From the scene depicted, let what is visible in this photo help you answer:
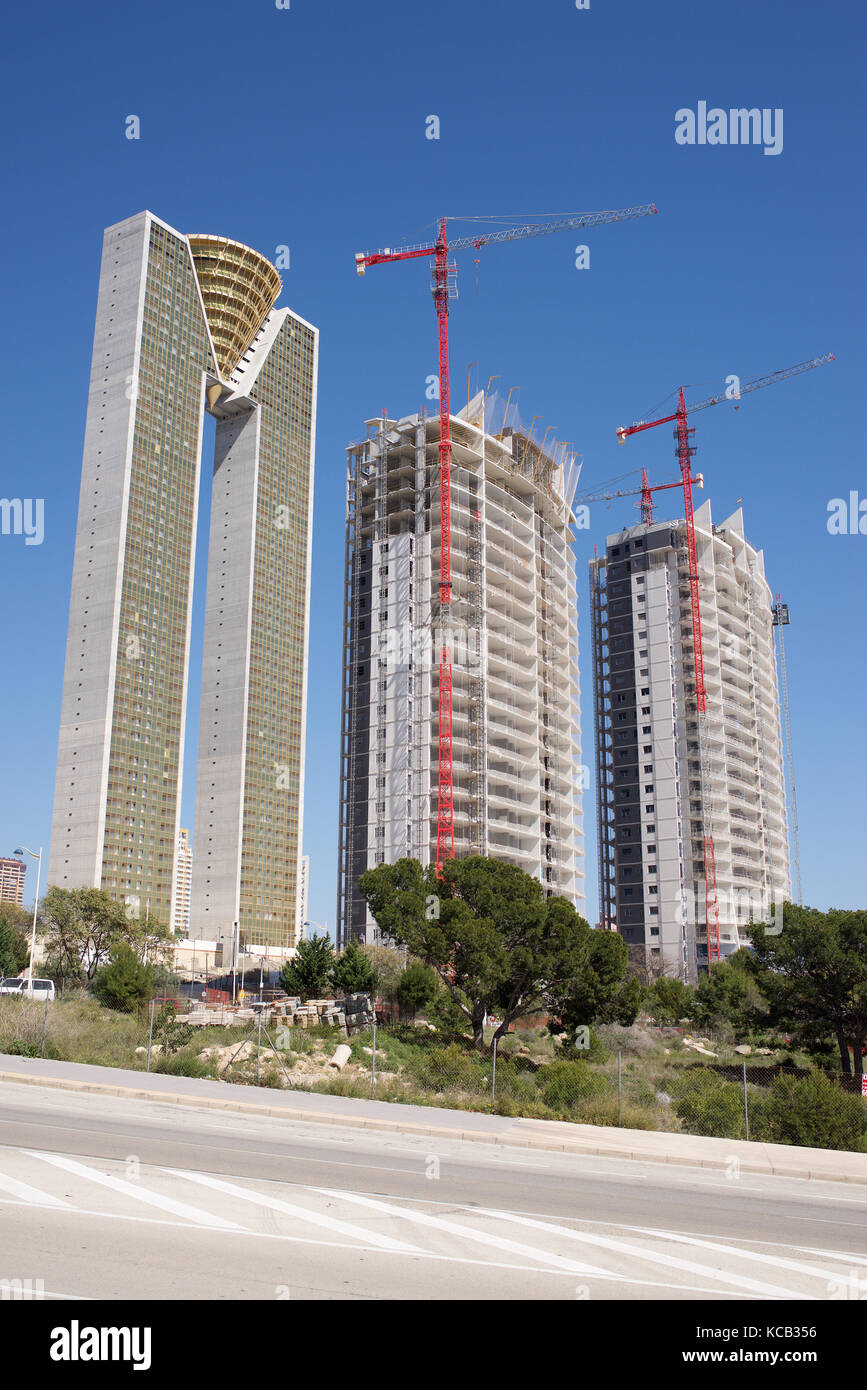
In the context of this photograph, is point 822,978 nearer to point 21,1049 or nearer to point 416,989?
point 416,989

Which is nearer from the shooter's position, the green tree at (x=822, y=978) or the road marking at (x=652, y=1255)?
the road marking at (x=652, y=1255)

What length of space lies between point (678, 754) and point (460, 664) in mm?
40867

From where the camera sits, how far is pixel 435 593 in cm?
10744

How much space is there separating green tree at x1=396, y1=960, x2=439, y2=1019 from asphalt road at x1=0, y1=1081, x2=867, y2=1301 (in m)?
40.7

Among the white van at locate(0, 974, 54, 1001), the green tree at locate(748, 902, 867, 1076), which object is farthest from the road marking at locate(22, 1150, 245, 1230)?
the white van at locate(0, 974, 54, 1001)

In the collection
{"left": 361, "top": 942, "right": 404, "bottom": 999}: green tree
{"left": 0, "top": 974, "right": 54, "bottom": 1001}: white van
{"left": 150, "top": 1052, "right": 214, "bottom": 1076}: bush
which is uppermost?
{"left": 361, "top": 942, "right": 404, "bottom": 999}: green tree

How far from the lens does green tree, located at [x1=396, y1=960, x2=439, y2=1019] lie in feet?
195

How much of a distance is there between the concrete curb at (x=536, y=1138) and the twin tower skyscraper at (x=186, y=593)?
9152 cm

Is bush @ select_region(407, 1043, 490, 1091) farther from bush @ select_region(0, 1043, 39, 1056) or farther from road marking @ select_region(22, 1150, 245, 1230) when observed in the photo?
road marking @ select_region(22, 1150, 245, 1230)

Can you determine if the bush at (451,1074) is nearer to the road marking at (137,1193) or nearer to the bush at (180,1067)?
the bush at (180,1067)

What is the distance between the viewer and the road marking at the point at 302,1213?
1052 centimetres

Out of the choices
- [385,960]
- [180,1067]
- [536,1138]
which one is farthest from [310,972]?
[536,1138]

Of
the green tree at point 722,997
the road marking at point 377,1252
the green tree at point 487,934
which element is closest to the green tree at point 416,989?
the green tree at point 487,934

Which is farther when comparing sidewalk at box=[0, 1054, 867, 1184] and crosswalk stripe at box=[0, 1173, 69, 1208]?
sidewalk at box=[0, 1054, 867, 1184]
